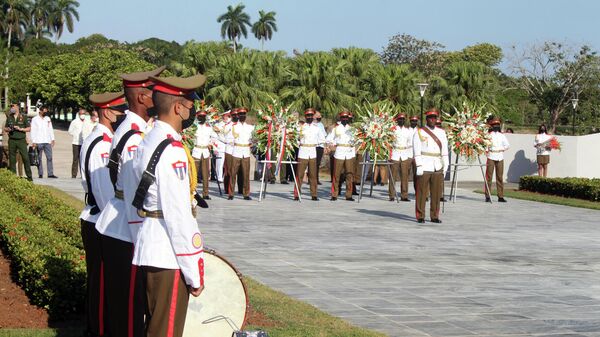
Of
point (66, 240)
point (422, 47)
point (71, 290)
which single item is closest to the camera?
point (71, 290)

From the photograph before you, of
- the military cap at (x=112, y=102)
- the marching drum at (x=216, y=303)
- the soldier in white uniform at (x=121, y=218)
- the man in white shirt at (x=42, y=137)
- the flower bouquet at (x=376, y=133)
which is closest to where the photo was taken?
the marching drum at (x=216, y=303)

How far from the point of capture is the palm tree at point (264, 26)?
120 metres

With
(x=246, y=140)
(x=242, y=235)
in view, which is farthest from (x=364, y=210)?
(x=242, y=235)

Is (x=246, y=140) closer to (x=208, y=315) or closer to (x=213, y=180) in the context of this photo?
(x=213, y=180)

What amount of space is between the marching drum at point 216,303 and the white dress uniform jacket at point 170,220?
2.32ft

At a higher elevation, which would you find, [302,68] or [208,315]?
[302,68]

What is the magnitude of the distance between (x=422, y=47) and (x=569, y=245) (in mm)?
61452

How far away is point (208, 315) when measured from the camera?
21.3ft

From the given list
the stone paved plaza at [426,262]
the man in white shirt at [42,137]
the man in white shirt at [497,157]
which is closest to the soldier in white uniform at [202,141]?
the stone paved plaza at [426,262]

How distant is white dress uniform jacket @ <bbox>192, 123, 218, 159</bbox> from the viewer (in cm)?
2303

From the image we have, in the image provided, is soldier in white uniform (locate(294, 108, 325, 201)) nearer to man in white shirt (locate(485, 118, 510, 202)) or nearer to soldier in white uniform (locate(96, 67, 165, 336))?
man in white shirt (locate(485, 118, 510, 202))

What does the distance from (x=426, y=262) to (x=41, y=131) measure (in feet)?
53.6

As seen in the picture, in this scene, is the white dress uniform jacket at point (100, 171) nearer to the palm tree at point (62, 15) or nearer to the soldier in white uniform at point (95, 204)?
the soldier in white uniform at point (95, 204)

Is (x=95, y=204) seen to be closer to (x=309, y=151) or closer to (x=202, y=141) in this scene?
(x=202, y=141)
